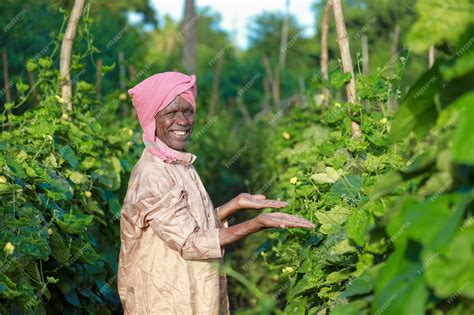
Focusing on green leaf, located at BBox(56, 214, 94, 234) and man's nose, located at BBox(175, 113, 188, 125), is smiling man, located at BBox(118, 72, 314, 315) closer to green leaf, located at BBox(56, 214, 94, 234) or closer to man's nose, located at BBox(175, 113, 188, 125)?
man's nose, located at BBox(175, 113, 188, 125)

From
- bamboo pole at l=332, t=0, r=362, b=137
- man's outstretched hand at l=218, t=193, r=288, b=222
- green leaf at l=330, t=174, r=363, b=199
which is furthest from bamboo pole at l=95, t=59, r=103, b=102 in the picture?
green leaf at l=330, t=174, r=363, b=199

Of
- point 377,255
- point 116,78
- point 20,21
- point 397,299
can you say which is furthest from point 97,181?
point 116,78

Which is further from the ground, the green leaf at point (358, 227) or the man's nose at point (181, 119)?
the man's nose at point (181, 119)

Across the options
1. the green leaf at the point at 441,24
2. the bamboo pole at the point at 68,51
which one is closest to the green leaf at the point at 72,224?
the bamboo pole at the point at 68,51

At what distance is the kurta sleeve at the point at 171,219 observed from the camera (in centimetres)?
329

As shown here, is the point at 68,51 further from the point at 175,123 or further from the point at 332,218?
the point at 332,218

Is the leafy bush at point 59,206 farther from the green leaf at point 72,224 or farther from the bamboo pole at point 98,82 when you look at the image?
the bamboo pole at point 98,82

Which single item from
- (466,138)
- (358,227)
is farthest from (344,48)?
(466,138)

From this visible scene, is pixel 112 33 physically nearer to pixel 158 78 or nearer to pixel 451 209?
pixel 158 78

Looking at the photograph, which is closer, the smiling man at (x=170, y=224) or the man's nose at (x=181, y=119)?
the smiling man at (x=170, y=224)

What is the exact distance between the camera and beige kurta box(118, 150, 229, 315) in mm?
3334

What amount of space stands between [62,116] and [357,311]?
3.95 m

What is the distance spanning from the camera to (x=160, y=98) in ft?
12.0

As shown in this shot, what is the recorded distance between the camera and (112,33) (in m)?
15.8
